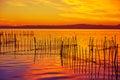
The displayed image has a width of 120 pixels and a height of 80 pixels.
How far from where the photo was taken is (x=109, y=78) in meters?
13.5

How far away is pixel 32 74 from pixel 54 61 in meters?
4.81

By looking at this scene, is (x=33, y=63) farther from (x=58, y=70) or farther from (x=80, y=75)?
(x=80, y=75)

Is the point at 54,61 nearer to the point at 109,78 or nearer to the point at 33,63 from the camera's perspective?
the point at 33,63

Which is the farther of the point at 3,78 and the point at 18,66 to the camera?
the point at 18,66

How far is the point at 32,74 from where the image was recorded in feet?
47.2

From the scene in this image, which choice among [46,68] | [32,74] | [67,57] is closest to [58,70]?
[46,68]

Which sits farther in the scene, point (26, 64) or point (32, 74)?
point (26, 64)

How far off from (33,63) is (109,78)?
20.7ft

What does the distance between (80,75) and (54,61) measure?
4.98 m

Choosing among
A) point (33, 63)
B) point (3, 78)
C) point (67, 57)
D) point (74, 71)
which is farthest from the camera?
point (67, 57)

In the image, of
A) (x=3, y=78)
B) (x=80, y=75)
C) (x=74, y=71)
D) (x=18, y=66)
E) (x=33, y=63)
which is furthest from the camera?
(x=33, y=63)

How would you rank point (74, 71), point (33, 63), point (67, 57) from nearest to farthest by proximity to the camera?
point (74, 71) → point (33, 63) → point (67, 57)

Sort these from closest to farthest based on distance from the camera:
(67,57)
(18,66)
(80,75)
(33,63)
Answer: (80,75)
(18,66)
(33,63)
(67,57)

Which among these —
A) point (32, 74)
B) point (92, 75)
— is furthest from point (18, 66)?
point (92, 75)
